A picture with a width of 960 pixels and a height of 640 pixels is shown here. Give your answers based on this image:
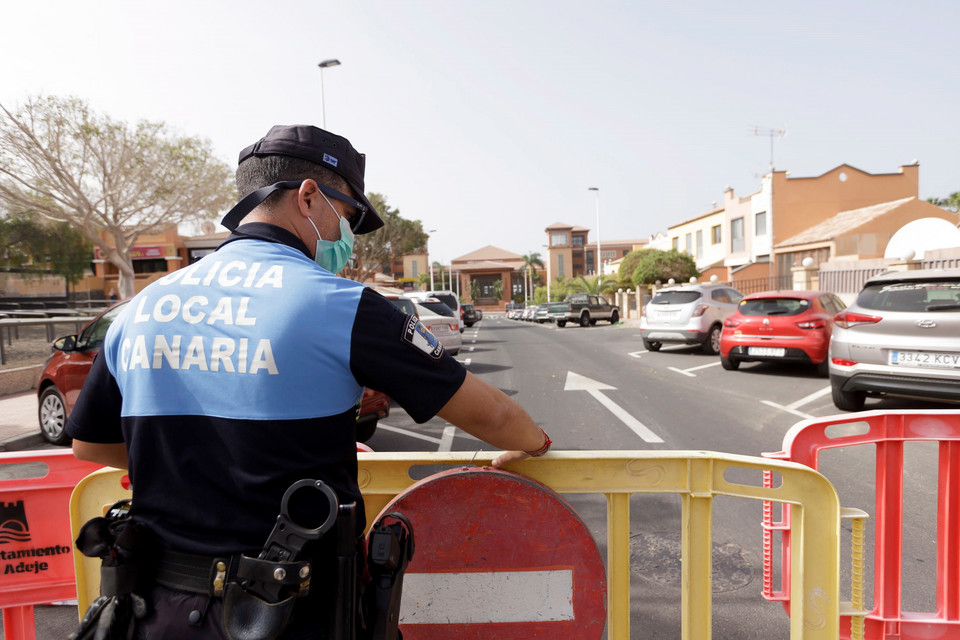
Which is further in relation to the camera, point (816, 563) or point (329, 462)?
point (816, 563)

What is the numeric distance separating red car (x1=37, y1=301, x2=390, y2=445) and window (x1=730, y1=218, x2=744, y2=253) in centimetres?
3881

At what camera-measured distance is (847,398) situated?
7316 mm

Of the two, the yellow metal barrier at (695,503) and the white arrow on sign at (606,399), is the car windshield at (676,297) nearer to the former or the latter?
the white arrow on sign at (606,399)

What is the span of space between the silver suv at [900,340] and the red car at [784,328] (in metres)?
2.89

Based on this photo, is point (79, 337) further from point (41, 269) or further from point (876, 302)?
point (41, 269)

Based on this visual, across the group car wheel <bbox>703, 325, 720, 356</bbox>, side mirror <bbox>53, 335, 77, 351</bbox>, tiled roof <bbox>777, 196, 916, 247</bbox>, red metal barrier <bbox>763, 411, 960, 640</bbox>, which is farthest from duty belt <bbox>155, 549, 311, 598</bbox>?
tiled roof <bbox>777, 196, 916, 247</bbox>

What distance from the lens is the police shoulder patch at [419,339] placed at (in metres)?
1.34

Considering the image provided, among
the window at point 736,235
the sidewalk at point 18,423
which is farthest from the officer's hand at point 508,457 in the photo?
the window at point 736,235

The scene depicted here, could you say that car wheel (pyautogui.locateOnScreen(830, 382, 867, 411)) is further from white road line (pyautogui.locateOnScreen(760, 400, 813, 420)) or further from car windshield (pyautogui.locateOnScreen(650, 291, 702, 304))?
car windshield (pyautogui.locateOnScreen(650, 291, 702, 304))

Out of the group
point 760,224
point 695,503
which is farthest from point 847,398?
point 760,224

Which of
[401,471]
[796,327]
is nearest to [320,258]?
[401,471]

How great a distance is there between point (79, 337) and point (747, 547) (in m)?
6.85

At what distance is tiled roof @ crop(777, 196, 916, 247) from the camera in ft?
98.0

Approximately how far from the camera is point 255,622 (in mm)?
1189
